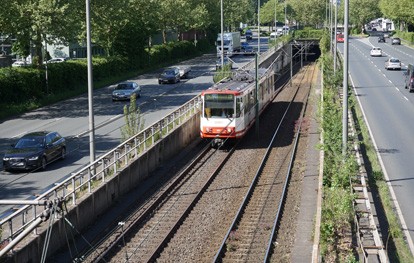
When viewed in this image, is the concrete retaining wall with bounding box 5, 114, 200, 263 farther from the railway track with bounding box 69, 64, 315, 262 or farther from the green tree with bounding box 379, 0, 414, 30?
the green tree with bounding box 379, 0, 414, 30

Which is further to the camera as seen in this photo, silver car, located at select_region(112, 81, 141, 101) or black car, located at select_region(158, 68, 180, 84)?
black car, located at select_region(158, 68, 180, 84)

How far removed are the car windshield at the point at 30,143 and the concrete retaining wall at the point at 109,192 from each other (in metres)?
5.44

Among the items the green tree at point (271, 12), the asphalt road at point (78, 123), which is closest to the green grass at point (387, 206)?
the asphalt road at point (78, 123)

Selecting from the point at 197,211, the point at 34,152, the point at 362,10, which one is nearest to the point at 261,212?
the point at 197,211

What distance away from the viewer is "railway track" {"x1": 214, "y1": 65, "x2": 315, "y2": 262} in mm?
18281

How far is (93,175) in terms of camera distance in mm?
22109

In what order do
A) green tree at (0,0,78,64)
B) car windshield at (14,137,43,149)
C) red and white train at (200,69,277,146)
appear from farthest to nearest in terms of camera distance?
green tree at (0,0,78,64)
red and white train at (200,69,277,146)
car windshield at (14,137,43,149)

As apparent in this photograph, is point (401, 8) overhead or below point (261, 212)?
overhead

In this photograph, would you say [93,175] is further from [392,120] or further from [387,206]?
[392,120]

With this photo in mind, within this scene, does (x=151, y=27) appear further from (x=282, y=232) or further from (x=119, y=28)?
(x=282, y=232)

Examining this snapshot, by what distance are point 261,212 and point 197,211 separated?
2.14 meters

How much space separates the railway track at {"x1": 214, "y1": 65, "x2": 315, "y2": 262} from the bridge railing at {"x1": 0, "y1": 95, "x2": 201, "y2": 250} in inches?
183

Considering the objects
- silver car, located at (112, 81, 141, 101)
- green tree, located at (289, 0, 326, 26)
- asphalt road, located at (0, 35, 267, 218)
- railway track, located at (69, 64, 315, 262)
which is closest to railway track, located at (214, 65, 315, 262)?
railway track, located at (69, 64, 315, 262)

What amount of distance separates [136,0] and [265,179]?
154 feet
